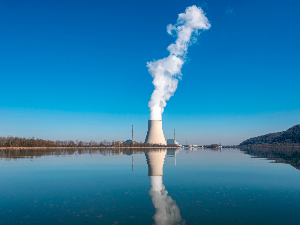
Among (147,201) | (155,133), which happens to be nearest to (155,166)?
(147,201)

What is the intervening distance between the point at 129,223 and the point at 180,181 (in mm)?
4448

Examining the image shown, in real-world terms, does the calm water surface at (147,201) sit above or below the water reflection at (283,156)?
above

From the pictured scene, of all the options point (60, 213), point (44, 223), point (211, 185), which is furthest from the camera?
point (211, 185)

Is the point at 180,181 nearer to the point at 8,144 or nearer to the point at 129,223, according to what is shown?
the point at 129,223

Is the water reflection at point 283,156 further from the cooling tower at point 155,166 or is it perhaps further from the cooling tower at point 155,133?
the cooling tower at point 155,133

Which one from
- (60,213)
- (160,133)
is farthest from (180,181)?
(160,133)

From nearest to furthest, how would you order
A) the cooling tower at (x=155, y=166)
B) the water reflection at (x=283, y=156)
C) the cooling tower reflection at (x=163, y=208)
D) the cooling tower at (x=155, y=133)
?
the cooling tower reflection at (x=163, y=208) → the cooling tower at (x=155, y=166) → the water reflection at (x=283, y=156) → the cooling tower at (x=155, y=133)

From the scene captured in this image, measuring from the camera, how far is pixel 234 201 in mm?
5738

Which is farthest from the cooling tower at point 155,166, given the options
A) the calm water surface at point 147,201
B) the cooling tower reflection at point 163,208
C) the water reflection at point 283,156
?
the water reflection at point 283,156

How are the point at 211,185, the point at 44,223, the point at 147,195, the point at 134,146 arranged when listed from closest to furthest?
the point at 44,223, the point at 147,195, the point at 211,185, the point at 134,146

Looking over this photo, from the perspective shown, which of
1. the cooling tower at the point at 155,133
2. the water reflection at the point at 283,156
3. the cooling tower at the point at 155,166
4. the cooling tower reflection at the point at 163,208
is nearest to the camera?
the cooling tower reflection at the point at 163,208

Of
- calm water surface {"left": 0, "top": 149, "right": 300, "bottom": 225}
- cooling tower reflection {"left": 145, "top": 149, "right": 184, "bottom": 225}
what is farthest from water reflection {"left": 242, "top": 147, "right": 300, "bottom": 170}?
cooling tower reflection {"left": 145, "top": 149, "right": 184, "bottom": 225}

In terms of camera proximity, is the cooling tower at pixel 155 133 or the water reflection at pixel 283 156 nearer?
the water reflection at pixel 283 156

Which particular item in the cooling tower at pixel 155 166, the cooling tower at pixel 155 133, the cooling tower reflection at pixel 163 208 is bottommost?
the cooling tower at pixel 155 166
